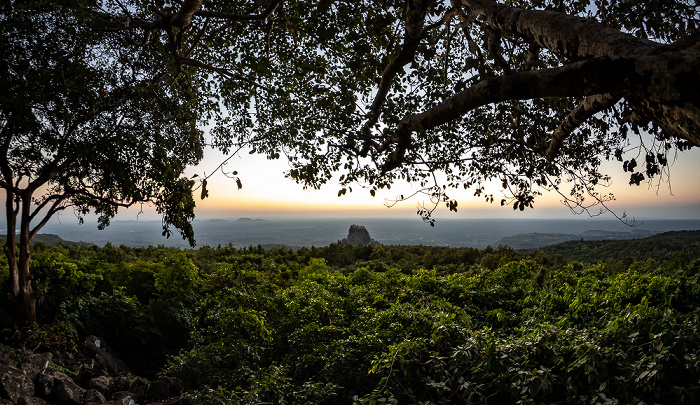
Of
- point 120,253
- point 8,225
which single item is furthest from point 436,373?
point 120,253

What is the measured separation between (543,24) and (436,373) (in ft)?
11.8

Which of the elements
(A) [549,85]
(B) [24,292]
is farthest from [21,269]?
(A) [549,85]

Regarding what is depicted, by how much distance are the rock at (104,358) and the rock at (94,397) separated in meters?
1.62

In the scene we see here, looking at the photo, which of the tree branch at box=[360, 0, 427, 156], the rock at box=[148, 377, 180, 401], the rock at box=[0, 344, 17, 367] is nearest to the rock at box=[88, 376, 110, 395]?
the rock at box=[148, 377, 180, 401]

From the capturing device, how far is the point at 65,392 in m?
4.18

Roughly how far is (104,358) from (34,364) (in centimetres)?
144

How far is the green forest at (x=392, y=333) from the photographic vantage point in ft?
10.2

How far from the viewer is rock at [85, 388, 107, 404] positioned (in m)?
4.28

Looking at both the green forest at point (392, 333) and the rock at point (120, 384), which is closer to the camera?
the green forest at point (392, 333)

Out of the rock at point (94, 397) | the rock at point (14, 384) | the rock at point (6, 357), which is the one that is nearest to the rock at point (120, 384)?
the rock at point (94, 397)

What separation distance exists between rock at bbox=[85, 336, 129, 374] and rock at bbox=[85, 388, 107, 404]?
1.62 metres

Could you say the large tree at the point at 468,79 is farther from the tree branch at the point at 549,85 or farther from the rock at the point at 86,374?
the rock at the point at 86,374

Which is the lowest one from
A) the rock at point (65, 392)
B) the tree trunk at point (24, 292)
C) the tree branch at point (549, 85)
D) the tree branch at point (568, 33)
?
the rock at point (65, 392)

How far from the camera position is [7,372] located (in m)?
3.96
